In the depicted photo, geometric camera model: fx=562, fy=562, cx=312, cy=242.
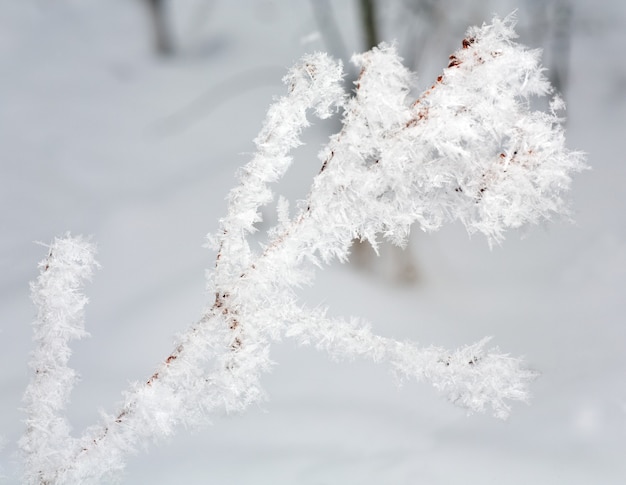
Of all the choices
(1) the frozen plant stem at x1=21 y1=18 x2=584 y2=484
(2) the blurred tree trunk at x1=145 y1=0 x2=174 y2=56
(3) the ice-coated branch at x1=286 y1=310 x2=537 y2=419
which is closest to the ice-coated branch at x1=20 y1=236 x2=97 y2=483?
(1) the frozen plant stem at x1=21 y1=18 x2=584 y2=484

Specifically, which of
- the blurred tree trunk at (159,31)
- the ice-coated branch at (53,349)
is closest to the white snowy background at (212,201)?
the blurred tree trunk at (159,31)

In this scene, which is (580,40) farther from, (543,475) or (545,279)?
(543,475)

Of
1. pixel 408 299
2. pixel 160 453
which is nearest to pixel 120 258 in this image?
pixel 160 453

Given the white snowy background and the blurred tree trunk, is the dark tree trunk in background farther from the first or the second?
the blurred tree trunk

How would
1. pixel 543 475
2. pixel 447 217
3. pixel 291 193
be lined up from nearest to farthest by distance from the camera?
pixel 447 217 < pixel 543 475 < pixel 291 193

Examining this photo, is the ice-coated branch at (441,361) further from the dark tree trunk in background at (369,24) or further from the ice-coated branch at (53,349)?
the dark tree trunk in background at (369,24)

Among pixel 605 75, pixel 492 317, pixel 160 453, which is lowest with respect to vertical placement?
pixel 160 453
